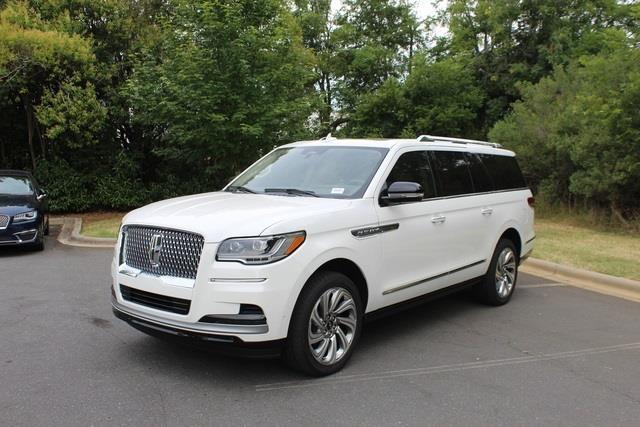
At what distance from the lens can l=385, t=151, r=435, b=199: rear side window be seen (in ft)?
17.0

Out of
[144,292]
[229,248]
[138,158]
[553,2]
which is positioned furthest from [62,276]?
[553,2]

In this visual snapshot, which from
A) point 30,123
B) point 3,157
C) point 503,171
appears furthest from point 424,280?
point 3,157

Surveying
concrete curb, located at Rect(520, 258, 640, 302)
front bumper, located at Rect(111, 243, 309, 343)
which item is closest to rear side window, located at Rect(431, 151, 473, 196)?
front bumper, located at Rect(111, 243, 309, 343)

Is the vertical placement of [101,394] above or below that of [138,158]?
below

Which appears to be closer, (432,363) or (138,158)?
(432,363)

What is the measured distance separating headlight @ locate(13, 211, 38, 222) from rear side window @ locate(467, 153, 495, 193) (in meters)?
7.94

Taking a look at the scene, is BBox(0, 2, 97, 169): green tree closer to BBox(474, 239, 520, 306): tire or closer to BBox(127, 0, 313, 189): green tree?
BBox(127, 0, 313, 189): green tree

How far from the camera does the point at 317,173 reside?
17.4 ft

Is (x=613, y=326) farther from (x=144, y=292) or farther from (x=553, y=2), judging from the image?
(x=553, y=2)

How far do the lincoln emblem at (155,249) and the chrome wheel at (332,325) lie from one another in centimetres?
122

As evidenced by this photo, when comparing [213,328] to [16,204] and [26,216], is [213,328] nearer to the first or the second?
[26,216]

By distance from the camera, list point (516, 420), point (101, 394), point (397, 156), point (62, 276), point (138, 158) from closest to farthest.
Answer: point (516, 420)
point (101, 394)
point (397, 156)
point (62, 276)
point (138, 158)

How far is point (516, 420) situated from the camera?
3.78 metres

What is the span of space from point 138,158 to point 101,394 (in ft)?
49.3
